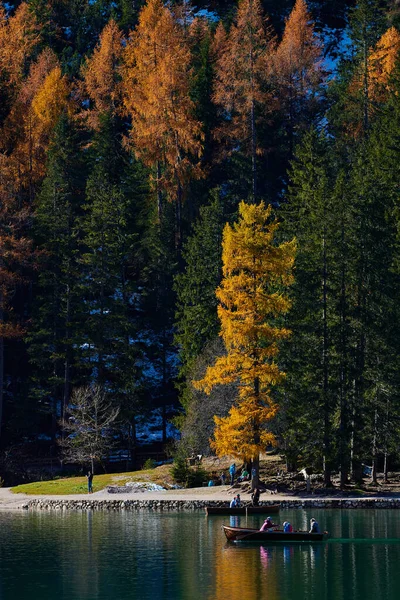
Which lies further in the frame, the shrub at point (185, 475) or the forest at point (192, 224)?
the shrub at point (185, 475)

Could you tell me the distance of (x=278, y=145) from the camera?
92.2 metres

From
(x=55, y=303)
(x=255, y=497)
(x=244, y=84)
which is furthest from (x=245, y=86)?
(x=255, y=497)

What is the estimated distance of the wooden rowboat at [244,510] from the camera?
154ft

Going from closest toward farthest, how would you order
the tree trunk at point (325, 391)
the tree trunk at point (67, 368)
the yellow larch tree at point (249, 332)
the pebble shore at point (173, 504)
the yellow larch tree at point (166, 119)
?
the pebble shore at point (173, 504), the yellow larch tree at point (249, 332), the tree trunk at point (325, 391), the tree trunk at point (67, 368), the yellow larch tree at point (166, 119)

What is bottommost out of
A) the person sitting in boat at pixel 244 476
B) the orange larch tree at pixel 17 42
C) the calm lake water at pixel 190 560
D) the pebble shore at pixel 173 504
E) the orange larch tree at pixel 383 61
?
the calm lake water at pixel 190 560

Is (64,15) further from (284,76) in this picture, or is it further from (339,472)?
(339,472)

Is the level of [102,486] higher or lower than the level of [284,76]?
lower

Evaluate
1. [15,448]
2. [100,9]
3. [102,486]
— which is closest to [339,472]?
[102,486]

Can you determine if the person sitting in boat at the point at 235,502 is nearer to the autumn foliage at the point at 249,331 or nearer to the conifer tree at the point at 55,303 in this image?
the autumn foliage at the point at 249,331

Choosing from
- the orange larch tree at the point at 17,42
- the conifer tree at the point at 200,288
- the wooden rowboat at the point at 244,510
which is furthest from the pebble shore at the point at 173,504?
the orange larch tree at the point at 17,42

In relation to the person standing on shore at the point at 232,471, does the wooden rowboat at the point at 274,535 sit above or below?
below

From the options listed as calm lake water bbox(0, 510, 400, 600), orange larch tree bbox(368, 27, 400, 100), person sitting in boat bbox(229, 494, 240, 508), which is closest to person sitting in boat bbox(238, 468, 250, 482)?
calm lake water bbox(0, 510, 400, 600)

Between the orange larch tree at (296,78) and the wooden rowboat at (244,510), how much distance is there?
2064 inches

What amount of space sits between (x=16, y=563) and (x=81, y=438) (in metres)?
30.0
